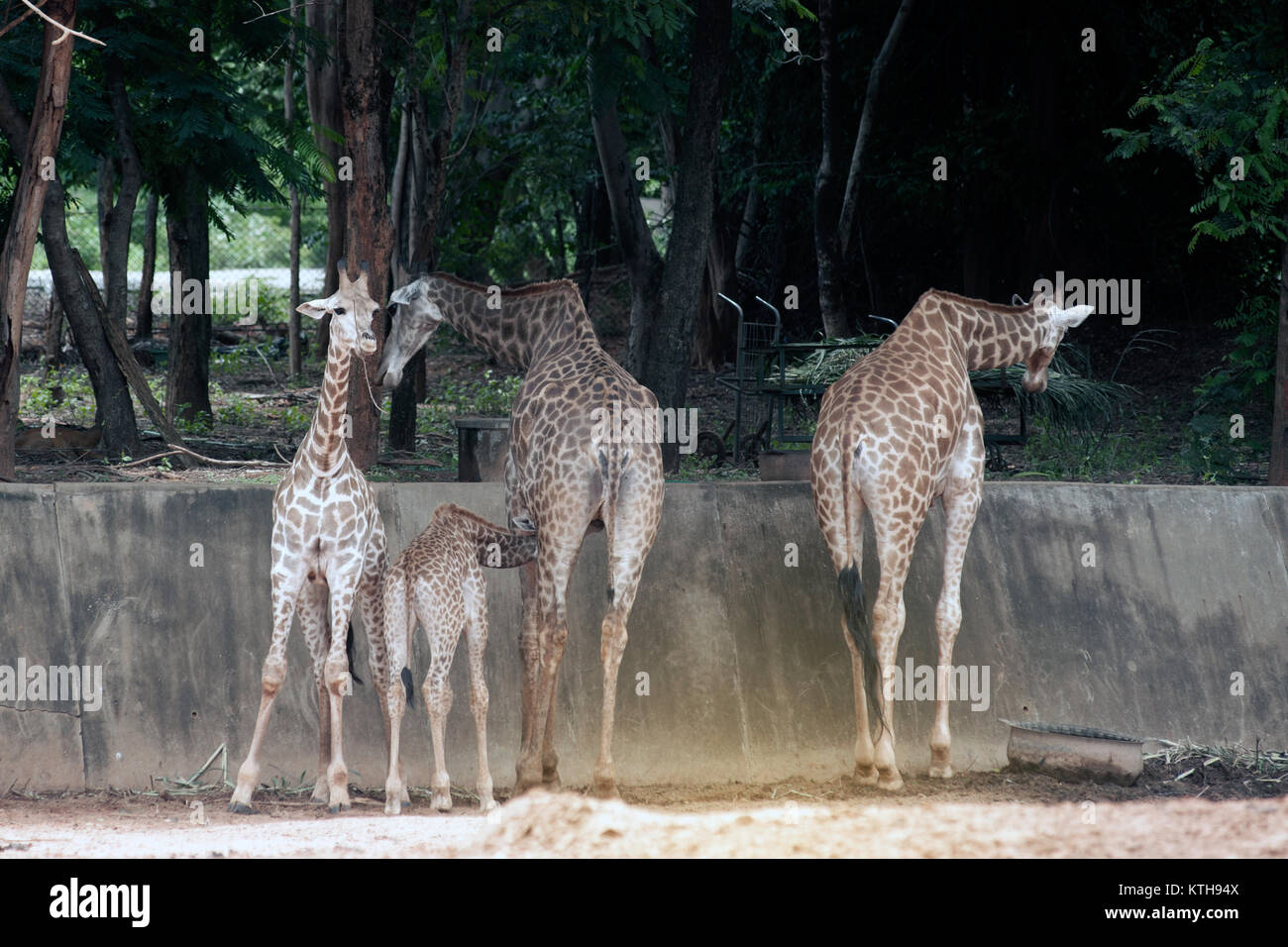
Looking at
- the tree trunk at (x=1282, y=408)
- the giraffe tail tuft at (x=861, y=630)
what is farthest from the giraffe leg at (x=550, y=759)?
the tree trunk at (x=1282, y=408)

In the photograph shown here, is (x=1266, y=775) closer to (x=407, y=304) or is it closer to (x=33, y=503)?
(x=407, y=304)

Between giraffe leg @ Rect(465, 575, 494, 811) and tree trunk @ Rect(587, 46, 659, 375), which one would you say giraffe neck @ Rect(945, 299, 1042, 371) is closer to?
giraffe leg @ Rect(465, 575, 494, 811)

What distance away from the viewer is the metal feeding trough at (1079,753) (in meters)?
7.05

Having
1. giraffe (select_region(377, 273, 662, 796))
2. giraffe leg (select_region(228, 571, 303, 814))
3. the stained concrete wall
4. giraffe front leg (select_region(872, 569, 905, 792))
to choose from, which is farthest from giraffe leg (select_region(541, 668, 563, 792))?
giraffe front leg (select_region(872, 569, 905, 792))

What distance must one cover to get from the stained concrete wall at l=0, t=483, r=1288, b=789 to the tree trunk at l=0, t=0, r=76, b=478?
1114 millimetres

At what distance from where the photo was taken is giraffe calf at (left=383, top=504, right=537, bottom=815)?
20.7ft

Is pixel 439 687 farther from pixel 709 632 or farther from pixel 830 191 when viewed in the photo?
pixel 830 191

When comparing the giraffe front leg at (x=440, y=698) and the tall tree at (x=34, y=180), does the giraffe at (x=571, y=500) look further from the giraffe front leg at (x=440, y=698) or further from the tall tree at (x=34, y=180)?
the tall tree at (x=34, y=180)

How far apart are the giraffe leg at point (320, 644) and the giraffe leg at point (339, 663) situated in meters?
0.15

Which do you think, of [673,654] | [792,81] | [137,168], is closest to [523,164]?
[792,81]

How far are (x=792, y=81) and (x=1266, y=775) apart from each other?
13.0 metres

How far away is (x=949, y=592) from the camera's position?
23.7 feet

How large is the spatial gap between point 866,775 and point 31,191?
6066mm

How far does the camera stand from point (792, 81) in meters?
18.1
